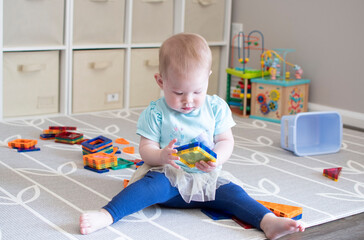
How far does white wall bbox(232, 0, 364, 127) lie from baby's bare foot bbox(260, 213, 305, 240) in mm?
1384

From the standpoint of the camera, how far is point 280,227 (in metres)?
1.23

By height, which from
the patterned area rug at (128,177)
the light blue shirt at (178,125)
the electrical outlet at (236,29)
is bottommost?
the patterned area rug at (128,177)

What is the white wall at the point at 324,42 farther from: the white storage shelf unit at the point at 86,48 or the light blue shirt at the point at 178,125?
the light blue shirt at the point at 178,125

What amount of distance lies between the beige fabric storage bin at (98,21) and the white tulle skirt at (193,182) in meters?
1.25

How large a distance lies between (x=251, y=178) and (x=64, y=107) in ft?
Answer: 3.59

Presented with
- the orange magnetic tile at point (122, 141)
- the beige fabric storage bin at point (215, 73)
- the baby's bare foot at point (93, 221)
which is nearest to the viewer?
the baby's bare foot at point (93, 221)

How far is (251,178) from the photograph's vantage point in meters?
1.68

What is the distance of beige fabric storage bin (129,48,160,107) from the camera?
8.73 feet

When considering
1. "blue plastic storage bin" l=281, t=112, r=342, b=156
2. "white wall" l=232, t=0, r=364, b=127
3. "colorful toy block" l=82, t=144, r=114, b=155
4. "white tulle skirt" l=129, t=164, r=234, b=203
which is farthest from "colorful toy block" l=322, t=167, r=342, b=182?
"white wall" l=232, t=0, r=364, b=127

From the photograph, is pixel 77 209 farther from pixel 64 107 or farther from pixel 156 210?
pixel 64 107

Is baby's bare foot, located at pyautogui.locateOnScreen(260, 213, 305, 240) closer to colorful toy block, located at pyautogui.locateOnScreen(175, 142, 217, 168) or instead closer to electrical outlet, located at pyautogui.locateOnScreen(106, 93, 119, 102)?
colorful toy block, located at pyautogui.locateOnScreen(175, 142, 217, 168)

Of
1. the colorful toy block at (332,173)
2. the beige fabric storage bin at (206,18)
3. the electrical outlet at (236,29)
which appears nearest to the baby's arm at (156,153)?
the colorful toy block at (332,173)

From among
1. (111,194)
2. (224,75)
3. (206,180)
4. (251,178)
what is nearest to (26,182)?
(111,194)

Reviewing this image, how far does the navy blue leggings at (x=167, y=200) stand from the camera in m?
1.28
